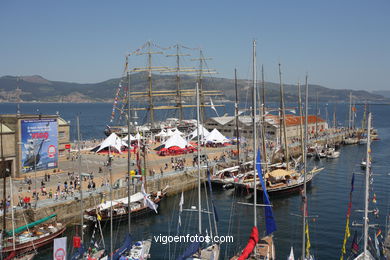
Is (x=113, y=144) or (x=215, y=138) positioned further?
(x=215, y=138)

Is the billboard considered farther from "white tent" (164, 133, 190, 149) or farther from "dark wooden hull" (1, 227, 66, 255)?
"white tent" (164, 133, 190, 149)

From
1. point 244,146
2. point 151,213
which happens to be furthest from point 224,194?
point 244,146

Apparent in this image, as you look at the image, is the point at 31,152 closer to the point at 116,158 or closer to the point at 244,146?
the point at 116,158

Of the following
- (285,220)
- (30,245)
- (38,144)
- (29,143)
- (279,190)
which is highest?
(29,143)

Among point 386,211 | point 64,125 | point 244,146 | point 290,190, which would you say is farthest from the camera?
point 244,146

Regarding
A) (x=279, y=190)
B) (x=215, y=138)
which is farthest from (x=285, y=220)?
(x=215, y=138)

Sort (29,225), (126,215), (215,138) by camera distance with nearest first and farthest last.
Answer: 1. (29,225)
2. (126,215)
3. (215,138)

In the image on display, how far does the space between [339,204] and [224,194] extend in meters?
11.4

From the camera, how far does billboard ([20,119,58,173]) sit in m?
39.3

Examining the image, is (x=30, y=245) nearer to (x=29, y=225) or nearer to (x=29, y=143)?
(x=29, y=225)

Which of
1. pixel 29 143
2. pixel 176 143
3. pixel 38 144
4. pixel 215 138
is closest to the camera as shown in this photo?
pixel 29 143

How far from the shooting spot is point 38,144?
133ft

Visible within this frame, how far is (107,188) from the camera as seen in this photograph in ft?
119

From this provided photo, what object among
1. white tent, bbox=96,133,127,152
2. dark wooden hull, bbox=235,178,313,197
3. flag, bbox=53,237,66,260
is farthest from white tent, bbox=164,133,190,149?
flag, bbox=53,237,66,260
